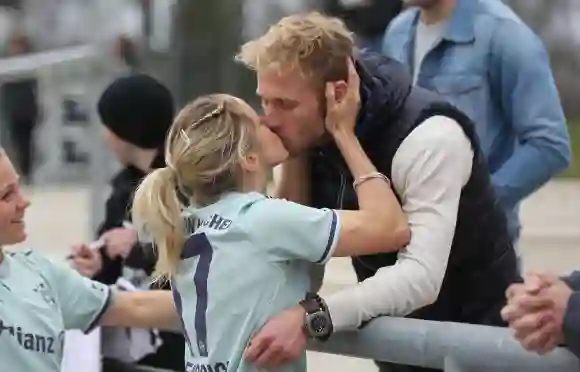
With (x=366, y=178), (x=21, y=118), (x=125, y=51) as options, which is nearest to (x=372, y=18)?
(x=366, y=178)

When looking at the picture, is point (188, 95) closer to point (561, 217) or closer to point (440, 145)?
point (561, 217)

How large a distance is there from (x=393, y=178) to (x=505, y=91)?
84cm

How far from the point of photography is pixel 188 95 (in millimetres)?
7812

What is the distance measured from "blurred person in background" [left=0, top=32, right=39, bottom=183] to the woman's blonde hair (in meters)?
6.56

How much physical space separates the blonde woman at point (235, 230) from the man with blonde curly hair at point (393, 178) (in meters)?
0.04

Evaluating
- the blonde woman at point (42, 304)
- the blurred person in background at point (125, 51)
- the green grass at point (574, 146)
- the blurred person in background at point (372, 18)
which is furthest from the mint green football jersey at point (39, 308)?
the blurred person in background at point (125, 51)

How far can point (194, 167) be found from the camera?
2.15m

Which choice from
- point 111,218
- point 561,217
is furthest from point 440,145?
point 561,217

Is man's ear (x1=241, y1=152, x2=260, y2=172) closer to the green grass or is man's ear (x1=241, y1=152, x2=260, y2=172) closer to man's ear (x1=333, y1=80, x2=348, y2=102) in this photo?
man's ear (x1=333, y1=80, x2=348, y2=102)

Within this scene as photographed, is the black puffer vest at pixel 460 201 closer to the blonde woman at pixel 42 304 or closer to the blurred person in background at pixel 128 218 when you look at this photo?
the blonde woman at pixel 42 304

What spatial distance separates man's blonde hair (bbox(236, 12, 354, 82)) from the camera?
7.40 ft

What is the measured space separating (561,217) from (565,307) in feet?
24.5

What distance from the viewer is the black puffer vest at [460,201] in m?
2.30

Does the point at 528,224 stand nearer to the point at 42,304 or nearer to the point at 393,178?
the point at 393,178
